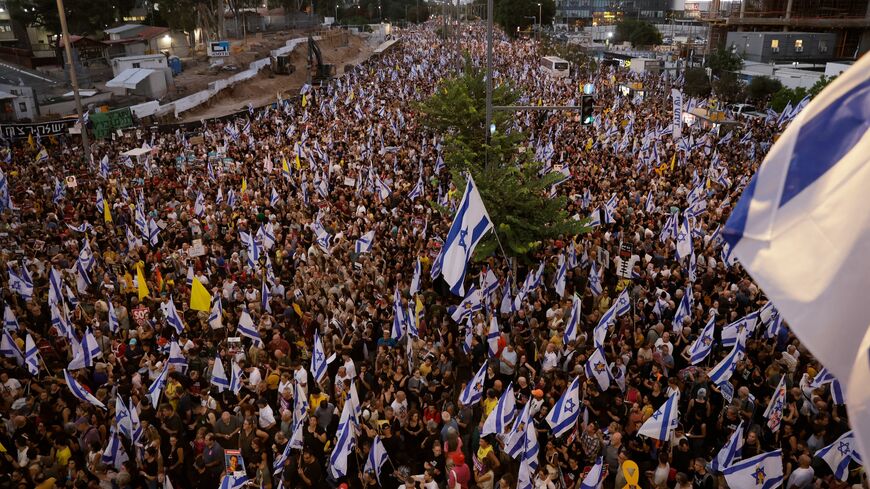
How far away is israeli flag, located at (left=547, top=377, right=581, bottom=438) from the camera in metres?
8.69

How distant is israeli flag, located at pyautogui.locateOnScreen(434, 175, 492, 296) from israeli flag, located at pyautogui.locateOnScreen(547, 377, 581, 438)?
7.17 feet

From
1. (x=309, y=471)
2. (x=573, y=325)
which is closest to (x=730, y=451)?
(x=573, y=325)

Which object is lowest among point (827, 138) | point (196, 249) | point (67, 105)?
point (196, 249)

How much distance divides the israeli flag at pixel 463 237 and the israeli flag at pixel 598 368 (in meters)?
2.41

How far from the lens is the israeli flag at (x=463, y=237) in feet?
31.6

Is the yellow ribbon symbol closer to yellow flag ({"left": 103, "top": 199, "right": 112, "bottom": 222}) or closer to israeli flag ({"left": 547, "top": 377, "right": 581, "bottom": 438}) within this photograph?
israeli flag ({"left": 547, "top": 377, "right": 581, "bottom": 438})

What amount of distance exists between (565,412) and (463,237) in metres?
2.98

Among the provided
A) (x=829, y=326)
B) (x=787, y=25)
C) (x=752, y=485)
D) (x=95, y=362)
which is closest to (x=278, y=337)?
(x=95, y=362)

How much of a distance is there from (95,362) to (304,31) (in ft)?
291

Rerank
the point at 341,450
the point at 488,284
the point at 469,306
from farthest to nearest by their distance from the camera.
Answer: the point at 488,284, the point at 469,306, the point at 341,450

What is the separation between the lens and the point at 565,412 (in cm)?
874

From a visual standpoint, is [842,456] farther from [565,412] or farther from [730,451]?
[565,412]

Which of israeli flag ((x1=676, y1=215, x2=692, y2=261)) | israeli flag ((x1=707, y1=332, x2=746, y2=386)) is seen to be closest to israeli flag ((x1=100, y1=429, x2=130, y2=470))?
israeli flag ((x1=707, y1=332, x2=746, y2=386))

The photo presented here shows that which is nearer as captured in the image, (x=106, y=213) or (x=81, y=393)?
(x=81, y=393)
